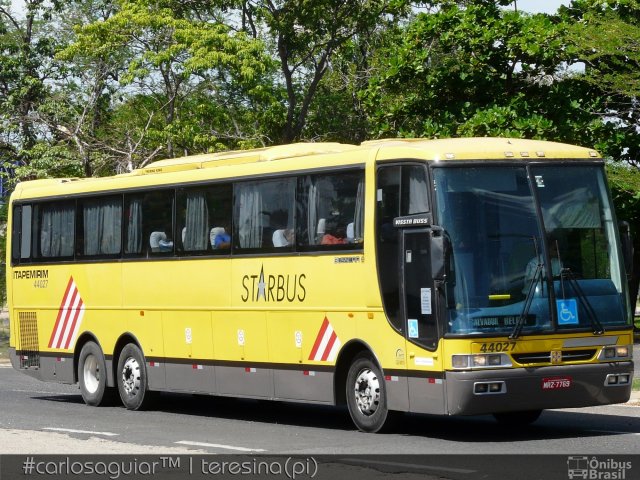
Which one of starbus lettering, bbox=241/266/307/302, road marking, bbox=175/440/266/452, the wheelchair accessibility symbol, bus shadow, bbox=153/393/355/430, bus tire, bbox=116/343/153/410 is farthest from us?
bus tire, bbox=116/343/153/410

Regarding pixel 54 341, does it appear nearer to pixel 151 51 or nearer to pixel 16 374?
pixel 16 374

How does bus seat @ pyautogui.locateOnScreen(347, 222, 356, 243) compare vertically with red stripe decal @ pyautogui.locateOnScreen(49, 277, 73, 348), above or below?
above

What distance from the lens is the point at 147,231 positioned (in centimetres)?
1972

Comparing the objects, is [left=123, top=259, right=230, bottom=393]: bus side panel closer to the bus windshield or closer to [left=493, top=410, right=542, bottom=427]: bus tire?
[left=493, top=410, right=542, bottom=427]: bus tire

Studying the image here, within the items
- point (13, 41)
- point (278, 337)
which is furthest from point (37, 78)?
point (278, 337)

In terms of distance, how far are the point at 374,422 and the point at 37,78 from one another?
29.5m

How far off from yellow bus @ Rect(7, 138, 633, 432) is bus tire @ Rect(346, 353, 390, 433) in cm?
2

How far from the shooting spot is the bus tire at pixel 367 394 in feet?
49.2

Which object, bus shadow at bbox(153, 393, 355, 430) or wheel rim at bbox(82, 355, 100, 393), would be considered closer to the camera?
bus shadow at bbox(153, 393, 355, 430)

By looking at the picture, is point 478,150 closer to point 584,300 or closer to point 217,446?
point 584,300

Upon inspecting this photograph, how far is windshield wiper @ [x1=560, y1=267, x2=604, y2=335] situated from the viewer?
14.4m

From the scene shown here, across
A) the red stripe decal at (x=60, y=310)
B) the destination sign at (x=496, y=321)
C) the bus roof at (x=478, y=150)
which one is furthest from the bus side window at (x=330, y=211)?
the red stripe decal at (x=60, y=310)

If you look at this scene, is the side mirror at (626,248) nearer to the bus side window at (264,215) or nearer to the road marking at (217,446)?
the bus side window at (264,215)

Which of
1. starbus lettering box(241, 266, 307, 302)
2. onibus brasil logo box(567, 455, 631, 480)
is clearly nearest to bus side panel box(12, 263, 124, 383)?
starbus lettering box(241, 266, 307, 302)
